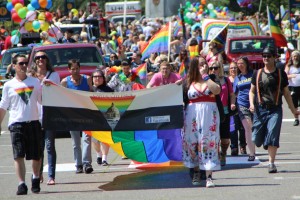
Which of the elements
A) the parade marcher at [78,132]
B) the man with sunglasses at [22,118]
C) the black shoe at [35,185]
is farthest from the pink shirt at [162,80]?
the black shoe at [35,185]

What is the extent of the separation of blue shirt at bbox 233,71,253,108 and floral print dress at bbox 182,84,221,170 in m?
3.19

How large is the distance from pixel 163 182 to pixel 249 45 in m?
19.2

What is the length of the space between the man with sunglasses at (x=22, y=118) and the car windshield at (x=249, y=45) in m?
19.9

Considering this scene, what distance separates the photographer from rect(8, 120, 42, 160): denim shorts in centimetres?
1220

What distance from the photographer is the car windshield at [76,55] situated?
72.7ft

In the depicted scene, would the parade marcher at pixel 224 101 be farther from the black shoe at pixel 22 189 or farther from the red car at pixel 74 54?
the red car at pixel 74 54

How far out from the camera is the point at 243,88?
15.8m

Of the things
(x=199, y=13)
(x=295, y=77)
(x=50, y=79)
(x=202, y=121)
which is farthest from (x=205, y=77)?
(x=199, y=13)

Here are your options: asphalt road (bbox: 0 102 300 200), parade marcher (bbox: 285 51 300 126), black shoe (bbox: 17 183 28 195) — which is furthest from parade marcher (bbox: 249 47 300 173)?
parade marcher (bbox: 285 51 300 126)

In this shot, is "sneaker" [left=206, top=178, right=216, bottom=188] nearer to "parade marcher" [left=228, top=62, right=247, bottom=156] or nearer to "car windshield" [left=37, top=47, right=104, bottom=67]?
"parade marcher" [left=228, top=62, right=247, bottom=156]

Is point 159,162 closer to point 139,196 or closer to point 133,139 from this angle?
point 133,139

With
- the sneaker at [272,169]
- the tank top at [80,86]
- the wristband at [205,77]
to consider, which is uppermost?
the wristband at [205,77]

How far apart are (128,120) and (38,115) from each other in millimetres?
1274

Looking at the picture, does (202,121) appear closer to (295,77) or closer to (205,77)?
(205,77)
